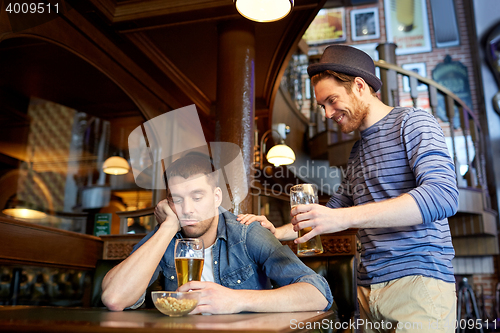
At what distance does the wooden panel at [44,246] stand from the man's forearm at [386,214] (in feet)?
7.86

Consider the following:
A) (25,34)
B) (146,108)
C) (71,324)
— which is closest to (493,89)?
(146,108)

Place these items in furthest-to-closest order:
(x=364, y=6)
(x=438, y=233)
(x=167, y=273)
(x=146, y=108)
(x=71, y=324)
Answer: (x=364, y=6) → (x=146, y=108) → (x=167, y=273) → (x=438, y=233) → (x=71, y=324)

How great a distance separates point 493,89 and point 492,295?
3525 mm

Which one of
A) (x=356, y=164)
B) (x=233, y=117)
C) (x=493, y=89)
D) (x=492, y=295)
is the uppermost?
(x=493, y=89)

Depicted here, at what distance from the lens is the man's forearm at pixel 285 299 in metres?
0.99

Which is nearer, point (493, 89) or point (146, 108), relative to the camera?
point (146, 108)

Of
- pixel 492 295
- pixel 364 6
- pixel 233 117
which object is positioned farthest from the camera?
pixel 364 6

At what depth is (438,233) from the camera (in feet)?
4.02

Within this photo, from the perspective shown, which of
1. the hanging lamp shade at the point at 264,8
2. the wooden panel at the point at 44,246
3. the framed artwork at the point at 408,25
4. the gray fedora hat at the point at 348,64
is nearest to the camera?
the gray fedora hat at the point at 348,64

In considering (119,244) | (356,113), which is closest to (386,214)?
(356,113)

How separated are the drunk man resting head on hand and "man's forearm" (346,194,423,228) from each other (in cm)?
25

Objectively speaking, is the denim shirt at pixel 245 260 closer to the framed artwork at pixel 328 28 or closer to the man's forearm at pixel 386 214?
the man's forearm at pixel 386 214

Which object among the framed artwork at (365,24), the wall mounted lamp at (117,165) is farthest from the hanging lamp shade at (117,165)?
the framed artwork at (365,24)

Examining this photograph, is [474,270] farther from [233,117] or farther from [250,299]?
[250,299]
